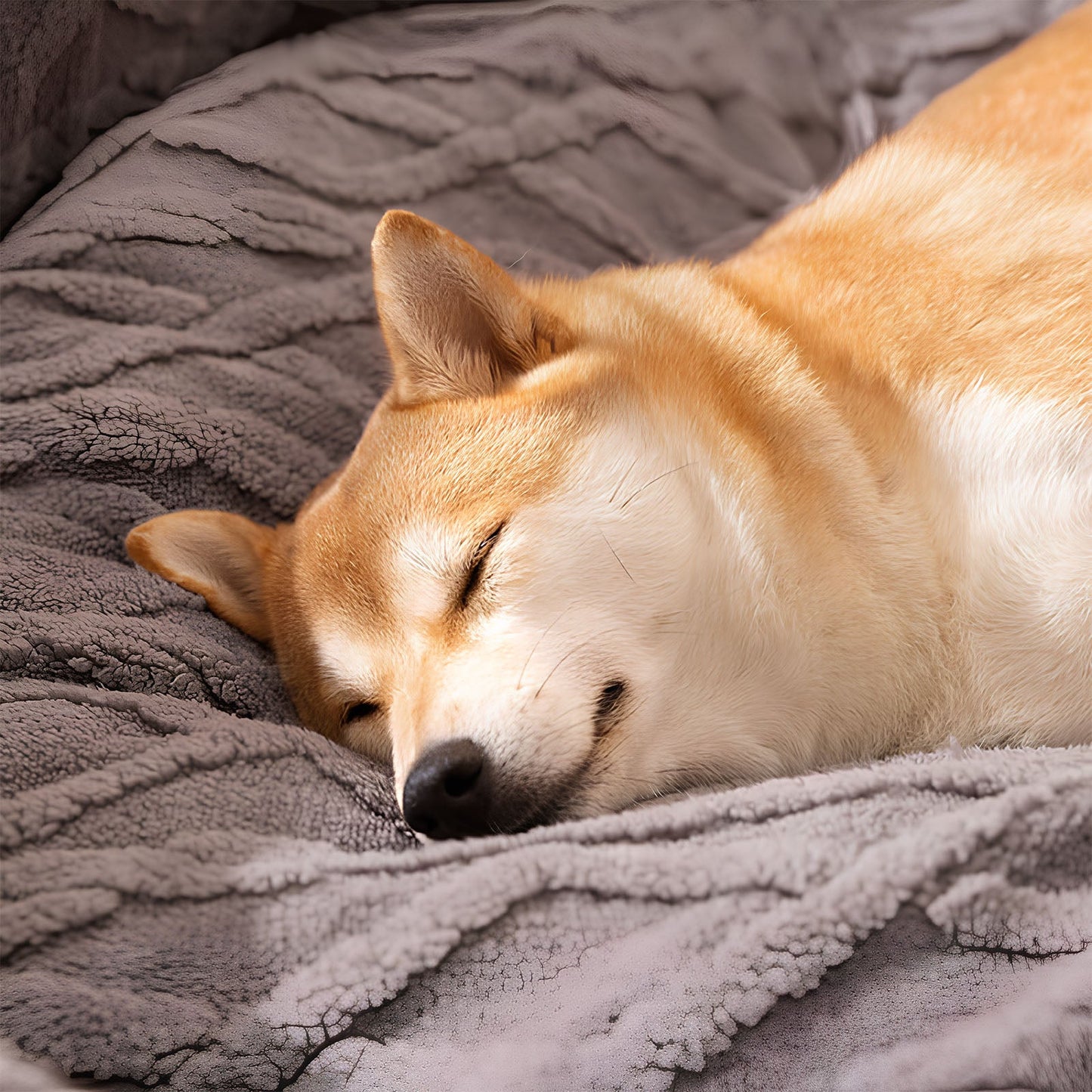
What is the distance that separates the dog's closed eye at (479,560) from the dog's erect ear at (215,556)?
1.70ft

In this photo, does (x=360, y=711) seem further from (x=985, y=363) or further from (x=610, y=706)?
(x=985, y=363)

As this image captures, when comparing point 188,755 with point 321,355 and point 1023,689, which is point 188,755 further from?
point 1023,689

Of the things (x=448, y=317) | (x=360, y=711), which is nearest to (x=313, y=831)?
(x=360, y=711)

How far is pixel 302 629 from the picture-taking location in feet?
5.03

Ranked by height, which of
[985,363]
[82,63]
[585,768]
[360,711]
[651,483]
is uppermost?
[82,63]

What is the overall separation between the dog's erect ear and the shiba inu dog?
10mm

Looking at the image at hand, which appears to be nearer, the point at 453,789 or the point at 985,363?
the point at 453,789

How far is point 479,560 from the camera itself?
51.5 inches

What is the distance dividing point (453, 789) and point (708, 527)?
48cm

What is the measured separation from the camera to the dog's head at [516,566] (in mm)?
1199

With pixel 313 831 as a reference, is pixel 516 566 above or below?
above

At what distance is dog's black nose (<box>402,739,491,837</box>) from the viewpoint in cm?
115

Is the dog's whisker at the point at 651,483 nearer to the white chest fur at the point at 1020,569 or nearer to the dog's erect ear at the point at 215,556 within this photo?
the white chest fur at the point at 1020,569

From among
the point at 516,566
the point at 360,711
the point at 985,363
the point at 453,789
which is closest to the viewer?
the point at 453,789
